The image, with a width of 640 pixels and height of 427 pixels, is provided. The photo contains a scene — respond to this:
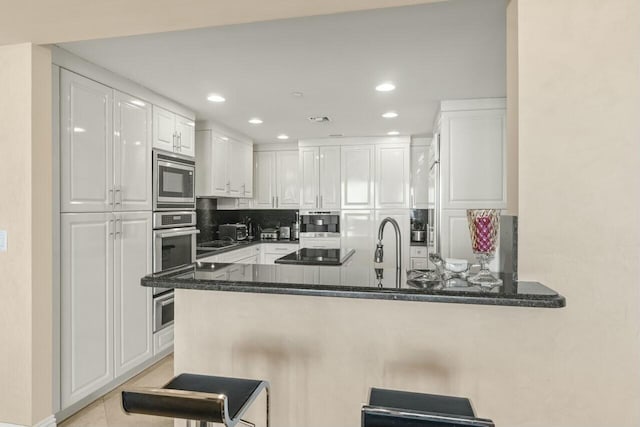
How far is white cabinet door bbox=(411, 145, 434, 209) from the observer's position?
5230 millimetres

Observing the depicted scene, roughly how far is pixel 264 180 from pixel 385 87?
3052mm

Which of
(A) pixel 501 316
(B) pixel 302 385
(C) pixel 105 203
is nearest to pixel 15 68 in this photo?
(C) pixel 105 203

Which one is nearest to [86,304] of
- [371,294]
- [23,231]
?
[23,231]

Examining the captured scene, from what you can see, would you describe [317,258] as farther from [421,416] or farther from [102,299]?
[421,416]

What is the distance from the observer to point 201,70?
105 inches

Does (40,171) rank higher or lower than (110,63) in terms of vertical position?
lower

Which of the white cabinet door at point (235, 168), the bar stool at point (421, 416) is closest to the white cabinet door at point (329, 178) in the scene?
the white cabinet door at point (235, 168)

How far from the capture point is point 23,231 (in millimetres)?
2141

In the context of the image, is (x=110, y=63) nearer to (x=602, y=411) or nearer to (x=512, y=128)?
(x=512, y=128)

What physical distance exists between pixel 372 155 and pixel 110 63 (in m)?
3.36

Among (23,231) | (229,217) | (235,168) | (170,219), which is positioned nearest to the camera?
(23,231)

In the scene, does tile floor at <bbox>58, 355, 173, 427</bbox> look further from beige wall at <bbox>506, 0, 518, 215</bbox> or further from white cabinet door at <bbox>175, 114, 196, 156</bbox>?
beige wall at <bbox>506, 0, 518, 215</bbox>

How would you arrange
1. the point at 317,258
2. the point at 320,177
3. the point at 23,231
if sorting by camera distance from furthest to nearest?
1. the point at 320,177
2. the point at 317,258
3. the point at 23,231

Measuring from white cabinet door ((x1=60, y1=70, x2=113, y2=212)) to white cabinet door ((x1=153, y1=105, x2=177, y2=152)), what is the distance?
499mm
